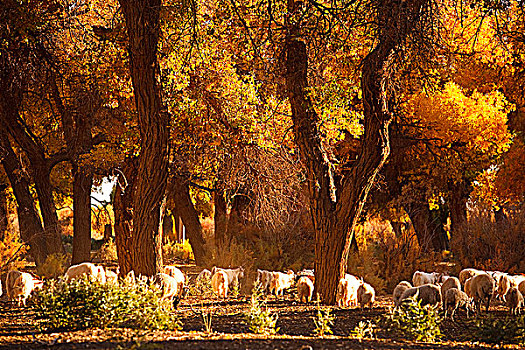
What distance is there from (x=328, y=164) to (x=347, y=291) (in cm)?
213

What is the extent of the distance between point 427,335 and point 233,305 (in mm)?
4570

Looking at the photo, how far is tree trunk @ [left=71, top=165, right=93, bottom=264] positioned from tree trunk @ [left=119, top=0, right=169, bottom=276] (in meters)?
8.39

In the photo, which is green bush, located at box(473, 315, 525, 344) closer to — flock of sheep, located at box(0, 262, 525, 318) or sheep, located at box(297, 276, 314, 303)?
flock of sheep, located at box(0, 262, 525, 318)

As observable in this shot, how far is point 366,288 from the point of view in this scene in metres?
9.51

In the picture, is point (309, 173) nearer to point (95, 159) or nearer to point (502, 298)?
point (502, 298)

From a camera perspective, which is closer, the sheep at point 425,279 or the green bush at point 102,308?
the green bush at point 102,308

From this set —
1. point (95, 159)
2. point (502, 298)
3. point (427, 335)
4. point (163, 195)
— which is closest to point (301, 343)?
point (427, 335)

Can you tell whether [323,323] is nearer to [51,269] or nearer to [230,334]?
[230,334]

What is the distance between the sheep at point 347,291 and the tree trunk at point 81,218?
9.04 metres

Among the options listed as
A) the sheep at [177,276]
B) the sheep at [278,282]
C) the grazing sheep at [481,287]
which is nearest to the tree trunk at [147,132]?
the sheep at [177,276]

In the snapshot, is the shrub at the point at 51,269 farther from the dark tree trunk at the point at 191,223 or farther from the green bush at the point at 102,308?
the green bush at the point at 102,308

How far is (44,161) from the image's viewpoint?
16.6m

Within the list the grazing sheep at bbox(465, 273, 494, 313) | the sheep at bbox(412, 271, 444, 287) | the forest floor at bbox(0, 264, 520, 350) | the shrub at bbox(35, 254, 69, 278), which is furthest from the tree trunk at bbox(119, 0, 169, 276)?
the shrub at bbox(35, 254, 69, 278)

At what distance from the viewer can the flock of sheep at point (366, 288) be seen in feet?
28.4
